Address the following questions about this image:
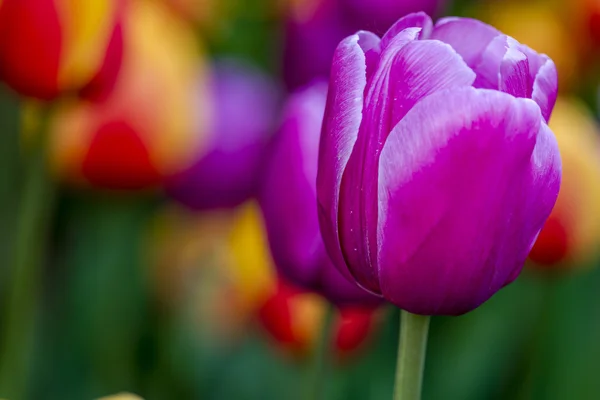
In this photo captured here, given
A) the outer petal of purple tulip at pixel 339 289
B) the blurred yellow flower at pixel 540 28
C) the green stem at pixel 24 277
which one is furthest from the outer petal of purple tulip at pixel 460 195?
the blurred yellow flower at pixel 540 28

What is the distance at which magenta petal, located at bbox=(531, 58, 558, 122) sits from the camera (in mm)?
290

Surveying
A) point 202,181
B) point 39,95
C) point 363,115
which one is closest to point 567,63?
point 202,181

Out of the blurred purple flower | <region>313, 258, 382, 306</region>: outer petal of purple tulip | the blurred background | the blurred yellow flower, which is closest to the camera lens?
<region>313, 258, 382, 306</region>: outer petal of purple tulip

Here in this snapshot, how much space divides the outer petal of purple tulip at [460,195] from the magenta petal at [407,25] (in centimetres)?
4

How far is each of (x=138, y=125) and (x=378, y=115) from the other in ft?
1.30

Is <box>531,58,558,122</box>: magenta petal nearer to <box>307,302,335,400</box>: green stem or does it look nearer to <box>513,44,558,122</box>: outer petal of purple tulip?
<box>513,44,558,122</box>: outer petal of purple tulip

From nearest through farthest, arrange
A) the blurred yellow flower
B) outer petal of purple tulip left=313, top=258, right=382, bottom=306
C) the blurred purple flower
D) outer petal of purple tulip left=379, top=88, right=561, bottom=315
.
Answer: outer petal of purple tulip left=379, top=88, right=561, bottom=315
outer petal of purple tulip left=313, top=258, right=382, bottom=306
the blurred purple flower
the blurred yellow flower

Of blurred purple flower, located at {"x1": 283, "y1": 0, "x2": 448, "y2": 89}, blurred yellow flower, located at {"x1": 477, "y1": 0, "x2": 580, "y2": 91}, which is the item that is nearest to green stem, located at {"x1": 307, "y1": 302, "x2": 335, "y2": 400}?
blurred purple flower, located at {"x1": 283, "y1": 0, "x2": 448, "y2": 89}

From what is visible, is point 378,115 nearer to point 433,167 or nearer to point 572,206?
point 433,167

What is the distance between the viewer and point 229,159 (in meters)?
0.71

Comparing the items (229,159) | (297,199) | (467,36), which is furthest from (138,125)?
(467,36)

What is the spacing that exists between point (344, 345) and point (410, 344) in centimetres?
33

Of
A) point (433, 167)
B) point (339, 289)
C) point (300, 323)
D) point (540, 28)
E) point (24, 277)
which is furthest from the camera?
point (540, 28)

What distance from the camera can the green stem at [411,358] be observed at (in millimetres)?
289
